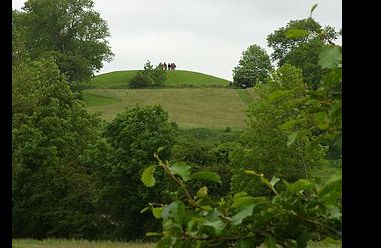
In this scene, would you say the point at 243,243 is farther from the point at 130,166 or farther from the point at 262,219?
the point at 130,166

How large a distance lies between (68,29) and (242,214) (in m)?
71.7

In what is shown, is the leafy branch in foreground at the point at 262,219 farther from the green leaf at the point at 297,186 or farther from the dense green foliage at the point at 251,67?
the dense green foliage at the point at 251,67

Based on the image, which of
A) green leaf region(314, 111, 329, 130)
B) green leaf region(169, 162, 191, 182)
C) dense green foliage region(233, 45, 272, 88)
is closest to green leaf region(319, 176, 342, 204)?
green leaf region(314, 111, 329, 130)

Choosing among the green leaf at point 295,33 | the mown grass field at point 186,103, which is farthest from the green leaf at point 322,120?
the mown grass field at point 186,103

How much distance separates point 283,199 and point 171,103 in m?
68.5

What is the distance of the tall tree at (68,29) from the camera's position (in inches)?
2734

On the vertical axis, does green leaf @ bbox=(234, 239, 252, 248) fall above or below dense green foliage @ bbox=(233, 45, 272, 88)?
below

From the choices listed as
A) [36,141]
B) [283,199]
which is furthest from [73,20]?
[283,199]

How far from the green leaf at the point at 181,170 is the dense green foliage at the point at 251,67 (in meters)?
82.2

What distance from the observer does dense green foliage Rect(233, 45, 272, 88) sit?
85.9 m

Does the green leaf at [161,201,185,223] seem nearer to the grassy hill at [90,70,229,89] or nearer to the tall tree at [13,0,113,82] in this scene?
the tall tree at [13,0,113,82]
